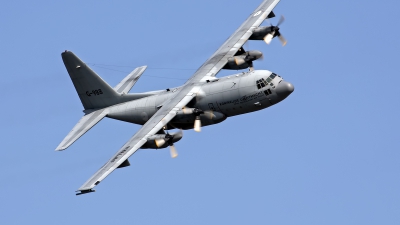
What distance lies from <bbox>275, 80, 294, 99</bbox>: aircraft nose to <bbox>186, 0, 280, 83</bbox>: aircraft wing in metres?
6.70

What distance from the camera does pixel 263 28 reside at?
87188 mm

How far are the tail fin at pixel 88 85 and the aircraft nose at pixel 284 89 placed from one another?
580 inches

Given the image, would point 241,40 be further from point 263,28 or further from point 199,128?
point 199,128

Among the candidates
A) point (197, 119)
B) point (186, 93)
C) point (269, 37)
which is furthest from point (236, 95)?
point (269, 37)

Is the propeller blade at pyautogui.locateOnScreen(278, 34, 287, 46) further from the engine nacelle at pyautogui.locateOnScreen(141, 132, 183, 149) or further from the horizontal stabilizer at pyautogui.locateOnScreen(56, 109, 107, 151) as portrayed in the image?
the horizontal stabilizer at pyautogui.locateOnScreen(56, 109, 107, 151)

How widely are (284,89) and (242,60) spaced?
7481 millimetres

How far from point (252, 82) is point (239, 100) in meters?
1.73

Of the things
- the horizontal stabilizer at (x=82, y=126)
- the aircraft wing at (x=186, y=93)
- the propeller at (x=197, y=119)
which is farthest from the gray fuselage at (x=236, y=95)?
the horizontal stabilizer at (x=82, y=126)

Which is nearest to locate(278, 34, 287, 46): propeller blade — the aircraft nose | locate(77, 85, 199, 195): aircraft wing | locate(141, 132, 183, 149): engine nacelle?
the aircraft nose

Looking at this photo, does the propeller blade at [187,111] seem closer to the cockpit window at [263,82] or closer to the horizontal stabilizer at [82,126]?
the cockpit window at [263,82]

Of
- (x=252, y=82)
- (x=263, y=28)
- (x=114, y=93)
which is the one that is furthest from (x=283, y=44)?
(x=114, y=93)

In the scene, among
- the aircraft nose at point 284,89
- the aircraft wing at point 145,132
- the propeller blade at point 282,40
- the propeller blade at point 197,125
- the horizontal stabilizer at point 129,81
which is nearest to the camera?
the aircraft wing at point 145,132

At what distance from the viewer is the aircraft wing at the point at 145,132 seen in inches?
2852

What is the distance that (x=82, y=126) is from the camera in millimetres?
83000
